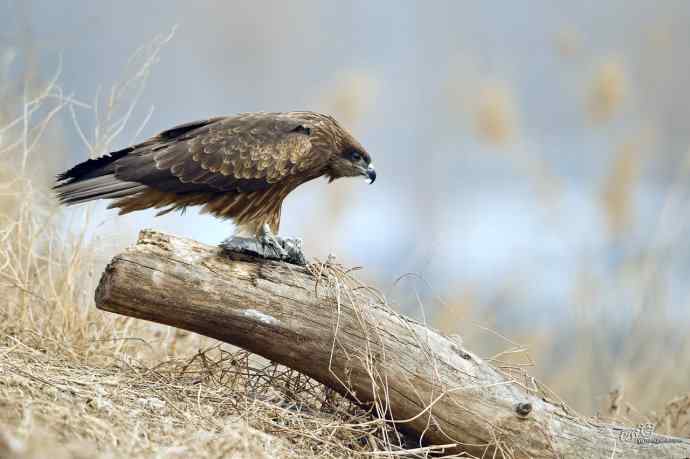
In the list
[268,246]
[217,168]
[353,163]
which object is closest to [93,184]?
[217,168]

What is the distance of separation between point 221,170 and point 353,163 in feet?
2.56

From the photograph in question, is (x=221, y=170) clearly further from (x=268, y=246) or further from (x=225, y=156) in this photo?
(x=268, y=246)

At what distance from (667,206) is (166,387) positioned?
3.92m

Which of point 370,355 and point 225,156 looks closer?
point 370,355

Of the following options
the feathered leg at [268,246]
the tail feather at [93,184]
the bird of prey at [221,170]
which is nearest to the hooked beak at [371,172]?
the bird of prey at [221,170]

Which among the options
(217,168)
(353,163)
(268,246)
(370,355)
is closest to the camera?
(370,355)

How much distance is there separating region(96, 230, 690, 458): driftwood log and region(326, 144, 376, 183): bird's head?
925mm

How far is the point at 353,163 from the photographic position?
12.6 feet

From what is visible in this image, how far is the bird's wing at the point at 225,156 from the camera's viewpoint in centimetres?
323

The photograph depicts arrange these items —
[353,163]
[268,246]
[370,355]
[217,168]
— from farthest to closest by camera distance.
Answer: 1. [353,163]
2. [217,168]
3. [268,246]
4. [370,355]

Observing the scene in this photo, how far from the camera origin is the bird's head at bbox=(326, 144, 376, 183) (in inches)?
150

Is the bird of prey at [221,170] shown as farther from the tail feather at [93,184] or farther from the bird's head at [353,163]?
the bird's head at [353,163]

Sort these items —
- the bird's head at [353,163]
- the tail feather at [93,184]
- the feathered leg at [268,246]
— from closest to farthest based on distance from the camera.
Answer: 1. the feathered leg at [268,246]
2. the tail feather at [93,184]
3. the bird's head at [353,163]

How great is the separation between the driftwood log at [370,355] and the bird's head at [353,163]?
3.03ft
